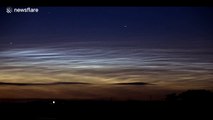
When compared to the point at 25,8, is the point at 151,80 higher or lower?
lower
